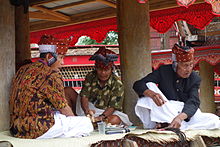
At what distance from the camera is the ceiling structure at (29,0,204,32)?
7.09 meters

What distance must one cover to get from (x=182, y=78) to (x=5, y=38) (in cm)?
219

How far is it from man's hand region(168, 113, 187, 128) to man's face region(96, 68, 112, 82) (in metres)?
1.14

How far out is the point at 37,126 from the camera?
3.56 meters

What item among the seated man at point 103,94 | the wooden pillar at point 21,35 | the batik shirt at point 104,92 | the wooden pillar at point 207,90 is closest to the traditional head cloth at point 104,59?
the seated man at point 103,94

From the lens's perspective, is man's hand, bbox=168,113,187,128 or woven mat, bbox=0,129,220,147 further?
man's hand, bbox=168,113,187,128

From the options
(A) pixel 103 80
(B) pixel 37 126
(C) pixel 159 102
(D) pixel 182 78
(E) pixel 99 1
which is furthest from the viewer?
(E) pixel 99 1

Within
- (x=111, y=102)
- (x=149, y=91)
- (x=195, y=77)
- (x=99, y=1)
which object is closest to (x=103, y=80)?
(x=111, y=102)

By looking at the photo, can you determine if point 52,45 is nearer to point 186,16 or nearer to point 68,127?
→ point 68,127

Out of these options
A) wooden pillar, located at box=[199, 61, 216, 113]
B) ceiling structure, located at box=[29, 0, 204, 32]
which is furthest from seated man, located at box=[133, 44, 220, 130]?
wooden pillar, located at box=[199, 61, 216, 113]

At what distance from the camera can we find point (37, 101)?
3576 mm

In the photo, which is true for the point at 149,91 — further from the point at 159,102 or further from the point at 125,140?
the point at 125,140

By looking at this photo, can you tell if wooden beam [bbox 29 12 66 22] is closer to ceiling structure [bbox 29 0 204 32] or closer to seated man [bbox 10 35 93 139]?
ceiling structure [bbox 29 0 204 32]

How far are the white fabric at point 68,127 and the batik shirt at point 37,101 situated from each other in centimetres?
5

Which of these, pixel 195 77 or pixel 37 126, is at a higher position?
pixel 195 77
